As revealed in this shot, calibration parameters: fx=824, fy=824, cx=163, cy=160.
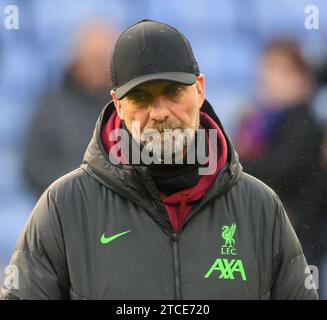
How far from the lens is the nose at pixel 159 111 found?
185cm

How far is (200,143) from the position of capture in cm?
196

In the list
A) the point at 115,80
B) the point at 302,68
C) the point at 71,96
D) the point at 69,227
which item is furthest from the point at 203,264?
the point at 302,68

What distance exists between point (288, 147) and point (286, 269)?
135 cm

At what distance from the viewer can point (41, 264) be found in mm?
1795

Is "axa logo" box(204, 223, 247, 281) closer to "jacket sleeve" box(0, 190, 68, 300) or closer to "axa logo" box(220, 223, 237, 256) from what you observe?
"axa logo" box(220, 223, 237, 256)

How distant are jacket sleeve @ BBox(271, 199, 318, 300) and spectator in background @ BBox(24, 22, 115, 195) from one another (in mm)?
Answer: 1354

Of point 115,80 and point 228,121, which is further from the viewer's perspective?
point 228,121

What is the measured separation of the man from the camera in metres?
1.80

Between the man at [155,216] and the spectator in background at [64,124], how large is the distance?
1.17m

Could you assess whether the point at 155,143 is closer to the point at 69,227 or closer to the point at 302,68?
the point at 69,227

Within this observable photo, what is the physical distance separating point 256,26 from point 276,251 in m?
1.64
